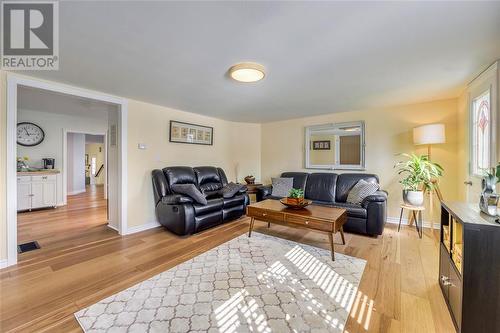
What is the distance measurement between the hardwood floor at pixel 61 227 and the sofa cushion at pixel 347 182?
387cm

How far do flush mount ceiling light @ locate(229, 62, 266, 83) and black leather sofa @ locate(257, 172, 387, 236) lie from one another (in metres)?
2.38

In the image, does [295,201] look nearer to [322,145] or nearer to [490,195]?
[490,195]

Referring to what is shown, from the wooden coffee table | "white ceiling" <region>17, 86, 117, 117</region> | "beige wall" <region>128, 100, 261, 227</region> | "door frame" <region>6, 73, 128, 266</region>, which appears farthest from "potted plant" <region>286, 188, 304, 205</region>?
"white ceiling" <region>17, 86, 117, 117</region>

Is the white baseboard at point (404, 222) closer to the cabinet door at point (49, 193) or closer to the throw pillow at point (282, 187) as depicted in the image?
the throw pillow at point (282, 187)

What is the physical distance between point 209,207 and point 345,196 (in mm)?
2444

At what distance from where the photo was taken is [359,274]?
212cm

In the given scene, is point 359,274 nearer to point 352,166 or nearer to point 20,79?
point 352,166

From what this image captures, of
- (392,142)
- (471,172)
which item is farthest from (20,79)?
(471,172)

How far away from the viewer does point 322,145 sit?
4.71 m

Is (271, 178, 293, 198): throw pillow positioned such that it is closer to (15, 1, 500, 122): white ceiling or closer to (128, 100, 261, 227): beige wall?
(128, 100, 261, 227): beige wall

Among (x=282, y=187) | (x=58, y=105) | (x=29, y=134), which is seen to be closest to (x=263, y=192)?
(x=282, y=187)

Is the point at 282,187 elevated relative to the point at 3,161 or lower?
lower

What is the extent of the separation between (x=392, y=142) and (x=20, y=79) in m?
5.44

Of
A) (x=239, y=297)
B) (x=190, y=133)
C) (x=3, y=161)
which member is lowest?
(x=239, y=297)
